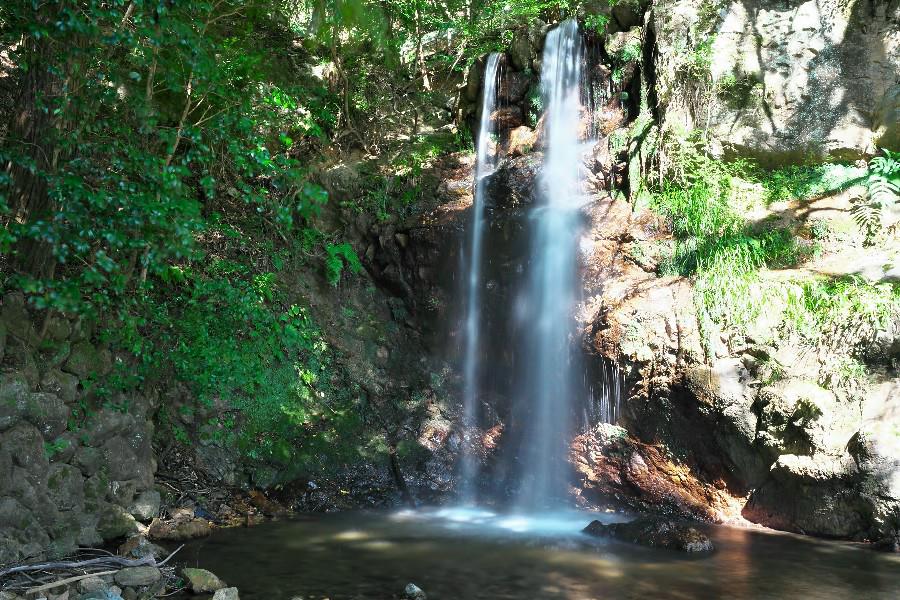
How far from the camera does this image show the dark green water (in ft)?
18.0

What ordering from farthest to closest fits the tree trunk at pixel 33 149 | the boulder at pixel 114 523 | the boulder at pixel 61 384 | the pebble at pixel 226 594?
1. the boulder at pixel 114 523
2. the boulder at pixel 61 384
3. the tree trunk at pixel 33 149
4. the pebble at pixel 226 594

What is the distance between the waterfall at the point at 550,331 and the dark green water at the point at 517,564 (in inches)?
49.4

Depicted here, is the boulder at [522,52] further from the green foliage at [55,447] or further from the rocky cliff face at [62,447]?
the green foliage at [55,447]

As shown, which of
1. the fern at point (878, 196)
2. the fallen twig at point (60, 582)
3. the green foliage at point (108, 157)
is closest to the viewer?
the green foliage at point (108, 157)

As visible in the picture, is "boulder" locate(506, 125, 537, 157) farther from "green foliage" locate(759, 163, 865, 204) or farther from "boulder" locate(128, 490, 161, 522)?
"boulder" locate(128, 490, 161, 522)

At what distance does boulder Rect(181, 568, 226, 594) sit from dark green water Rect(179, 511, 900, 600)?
20 centimetres

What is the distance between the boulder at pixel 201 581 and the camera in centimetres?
534

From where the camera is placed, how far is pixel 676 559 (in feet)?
20.6

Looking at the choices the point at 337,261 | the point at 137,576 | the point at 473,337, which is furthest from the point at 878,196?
the point at 137,576

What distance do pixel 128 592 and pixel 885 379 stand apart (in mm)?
7215

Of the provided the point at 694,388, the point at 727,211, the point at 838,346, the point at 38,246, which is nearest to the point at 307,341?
the point at 38,246

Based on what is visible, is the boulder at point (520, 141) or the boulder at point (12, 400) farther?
the boulder at point (520, 141)

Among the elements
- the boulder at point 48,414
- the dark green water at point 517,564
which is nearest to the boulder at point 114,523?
the dark green water at point 517,564

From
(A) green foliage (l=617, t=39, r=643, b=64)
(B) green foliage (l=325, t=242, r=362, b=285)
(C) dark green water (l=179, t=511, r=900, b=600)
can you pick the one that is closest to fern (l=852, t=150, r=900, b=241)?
(A) green foliage (l=617, t=39, r=643, b=64)
